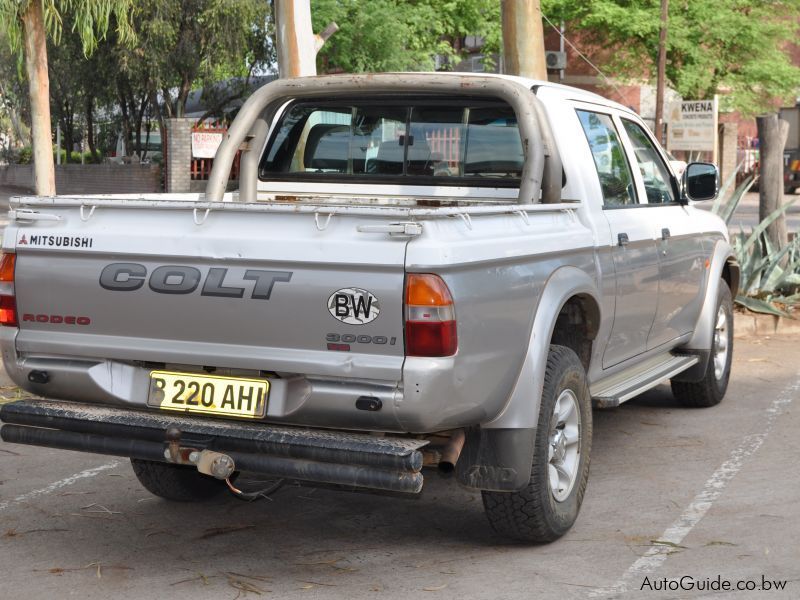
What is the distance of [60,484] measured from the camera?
591 centimetres

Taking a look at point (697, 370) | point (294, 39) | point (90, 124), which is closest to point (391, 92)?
point (697, 370)

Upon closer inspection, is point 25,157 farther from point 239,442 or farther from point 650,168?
point 239,442

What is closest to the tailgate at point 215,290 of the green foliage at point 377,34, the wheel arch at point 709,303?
the wheel arch at point 709,303

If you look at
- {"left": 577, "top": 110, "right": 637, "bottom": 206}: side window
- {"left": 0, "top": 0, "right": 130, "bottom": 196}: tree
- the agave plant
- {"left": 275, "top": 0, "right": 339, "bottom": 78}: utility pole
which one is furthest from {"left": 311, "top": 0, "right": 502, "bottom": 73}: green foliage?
{"left": 577, "top": 110, "right": 637, "bottom": 206}: side window

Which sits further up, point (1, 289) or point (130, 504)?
point (1, 289)

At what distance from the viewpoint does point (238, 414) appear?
13.9 feet

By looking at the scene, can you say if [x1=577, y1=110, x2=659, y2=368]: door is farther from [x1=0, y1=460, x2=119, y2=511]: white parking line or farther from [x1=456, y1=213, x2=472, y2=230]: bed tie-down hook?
[x1=0, y1=460, x2=119, y2=511]: white parking line

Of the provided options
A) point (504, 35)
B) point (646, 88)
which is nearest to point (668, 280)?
point (504, 35)

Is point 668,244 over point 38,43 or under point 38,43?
under

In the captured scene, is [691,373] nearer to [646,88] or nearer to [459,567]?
[459,567]

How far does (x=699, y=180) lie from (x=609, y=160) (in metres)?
1.11

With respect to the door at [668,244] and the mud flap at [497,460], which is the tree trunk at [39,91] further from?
the mud flap at [497,460]

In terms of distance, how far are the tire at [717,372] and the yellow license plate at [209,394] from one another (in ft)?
13.1

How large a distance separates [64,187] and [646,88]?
23329 mm
